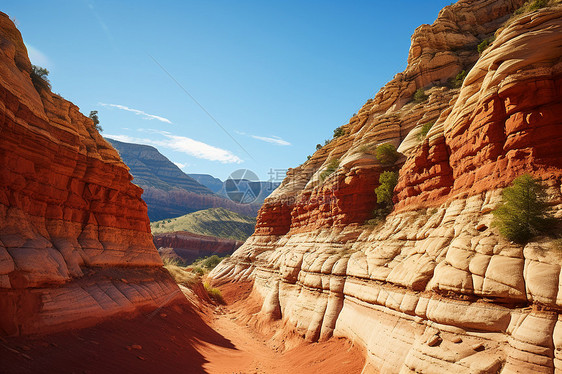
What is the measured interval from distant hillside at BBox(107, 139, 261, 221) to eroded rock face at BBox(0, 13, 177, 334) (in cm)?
11422

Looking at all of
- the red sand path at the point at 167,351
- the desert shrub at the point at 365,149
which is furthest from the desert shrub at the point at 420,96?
the red sand path at the point at 167,351

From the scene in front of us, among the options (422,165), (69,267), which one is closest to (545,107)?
(422,165)

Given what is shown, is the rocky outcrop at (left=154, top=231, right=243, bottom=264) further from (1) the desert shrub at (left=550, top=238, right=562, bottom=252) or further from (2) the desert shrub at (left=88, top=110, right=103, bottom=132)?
(1) the desert shrub at (left=550, top=238, right=562, bottom=252)

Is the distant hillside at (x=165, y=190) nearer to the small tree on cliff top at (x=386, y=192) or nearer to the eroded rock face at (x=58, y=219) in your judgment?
the eroded rock face at (x=58, y=219)

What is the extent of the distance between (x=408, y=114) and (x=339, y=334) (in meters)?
18.2

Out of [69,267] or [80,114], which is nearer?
[69,267]

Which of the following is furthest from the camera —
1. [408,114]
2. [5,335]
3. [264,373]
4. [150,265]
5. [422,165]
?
[408,114]

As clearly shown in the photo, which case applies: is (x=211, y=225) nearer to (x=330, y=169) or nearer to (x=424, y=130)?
(x=330, y=169)

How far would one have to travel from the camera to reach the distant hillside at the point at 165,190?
137 m

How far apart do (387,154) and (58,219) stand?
2000 centimetres

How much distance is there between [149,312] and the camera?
1600 centimetres

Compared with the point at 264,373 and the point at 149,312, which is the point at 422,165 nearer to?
the point at 264,373

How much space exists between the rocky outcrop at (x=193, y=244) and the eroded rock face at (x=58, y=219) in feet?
199

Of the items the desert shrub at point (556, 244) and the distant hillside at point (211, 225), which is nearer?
the desert shrub at point (556, 244)
